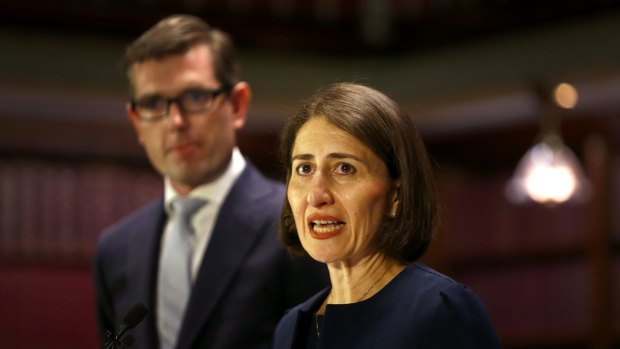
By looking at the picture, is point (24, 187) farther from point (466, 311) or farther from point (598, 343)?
point (466, 311)

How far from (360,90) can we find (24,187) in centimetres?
429

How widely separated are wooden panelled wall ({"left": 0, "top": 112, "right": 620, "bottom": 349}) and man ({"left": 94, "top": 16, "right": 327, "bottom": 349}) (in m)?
3.13

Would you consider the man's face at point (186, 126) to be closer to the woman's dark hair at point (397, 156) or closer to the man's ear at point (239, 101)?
the man's ear at point (239, 101)

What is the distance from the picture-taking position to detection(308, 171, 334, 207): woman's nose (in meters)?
1.91

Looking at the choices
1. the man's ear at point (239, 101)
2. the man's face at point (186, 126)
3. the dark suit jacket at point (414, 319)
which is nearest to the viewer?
the dark suit jacket at point (414, 319)

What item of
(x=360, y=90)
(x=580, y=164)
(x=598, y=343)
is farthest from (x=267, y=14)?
(x=360, y=90)

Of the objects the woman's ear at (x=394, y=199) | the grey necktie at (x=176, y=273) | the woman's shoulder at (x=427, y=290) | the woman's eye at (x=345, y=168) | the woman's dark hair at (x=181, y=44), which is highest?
the woman's dark hair at (x=181, y=44)

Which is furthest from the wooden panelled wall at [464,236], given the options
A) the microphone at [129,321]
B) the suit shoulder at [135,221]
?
the microphone at [129,321]

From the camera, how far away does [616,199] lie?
577 cm

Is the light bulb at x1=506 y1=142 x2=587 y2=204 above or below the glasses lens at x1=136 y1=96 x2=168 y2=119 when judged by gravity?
below

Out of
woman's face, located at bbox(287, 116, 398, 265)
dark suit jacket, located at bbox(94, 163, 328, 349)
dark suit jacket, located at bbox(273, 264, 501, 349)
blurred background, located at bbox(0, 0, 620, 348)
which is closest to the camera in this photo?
dark suit jacket, located at bbox(273, 264, 501, 349)

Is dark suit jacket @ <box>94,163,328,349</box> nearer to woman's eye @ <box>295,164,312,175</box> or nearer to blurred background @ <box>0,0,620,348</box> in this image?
woman's eye @ <box>295,164,312,175</box>

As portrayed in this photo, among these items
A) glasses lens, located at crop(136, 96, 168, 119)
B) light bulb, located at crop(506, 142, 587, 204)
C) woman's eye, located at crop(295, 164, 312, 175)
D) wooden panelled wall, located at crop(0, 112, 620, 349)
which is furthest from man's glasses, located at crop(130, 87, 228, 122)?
wooden panelled wall, located at crop(0, 112, 620, 349)

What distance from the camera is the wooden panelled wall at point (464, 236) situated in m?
5.79
